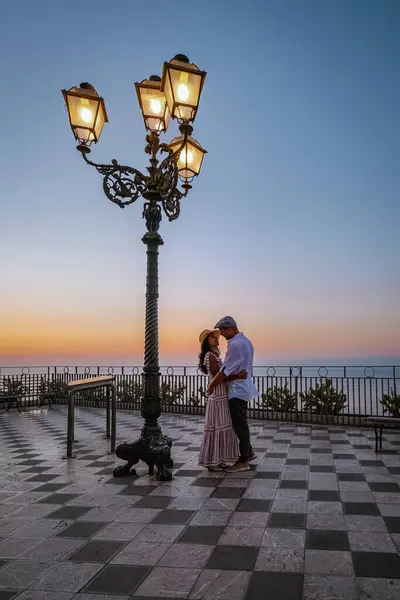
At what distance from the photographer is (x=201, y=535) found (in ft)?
10.4

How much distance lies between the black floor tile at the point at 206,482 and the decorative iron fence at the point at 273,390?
4660 millimetres

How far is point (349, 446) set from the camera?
6.80 m

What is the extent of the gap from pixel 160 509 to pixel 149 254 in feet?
9.69

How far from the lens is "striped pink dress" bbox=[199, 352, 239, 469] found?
5.19 m

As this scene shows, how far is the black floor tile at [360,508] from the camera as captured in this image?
12.0ft

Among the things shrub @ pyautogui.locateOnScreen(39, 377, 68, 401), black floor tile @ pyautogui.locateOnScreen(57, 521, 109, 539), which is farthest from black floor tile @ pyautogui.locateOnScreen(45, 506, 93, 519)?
shrub @ pyautogui.locateOnScreen(39, 377, 68, 401)

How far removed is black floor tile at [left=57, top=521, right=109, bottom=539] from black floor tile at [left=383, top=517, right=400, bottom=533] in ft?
7.24

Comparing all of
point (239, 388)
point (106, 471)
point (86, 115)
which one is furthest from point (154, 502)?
point (86, 115)

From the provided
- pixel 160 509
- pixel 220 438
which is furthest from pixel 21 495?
pixel 220 438

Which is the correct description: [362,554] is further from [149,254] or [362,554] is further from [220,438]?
[149,254]

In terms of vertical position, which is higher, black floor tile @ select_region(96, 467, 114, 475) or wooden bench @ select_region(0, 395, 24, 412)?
black floor tile @ select_region(96, 467, 114, 475)

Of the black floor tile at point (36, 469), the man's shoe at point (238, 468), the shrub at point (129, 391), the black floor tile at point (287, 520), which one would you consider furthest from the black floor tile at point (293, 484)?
the shrub at point (129, 391)

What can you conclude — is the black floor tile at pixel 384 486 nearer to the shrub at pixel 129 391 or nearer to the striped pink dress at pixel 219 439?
the striped pink dress at pixel 219 439

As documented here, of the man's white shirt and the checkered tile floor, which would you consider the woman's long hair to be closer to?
the man's white shirt
